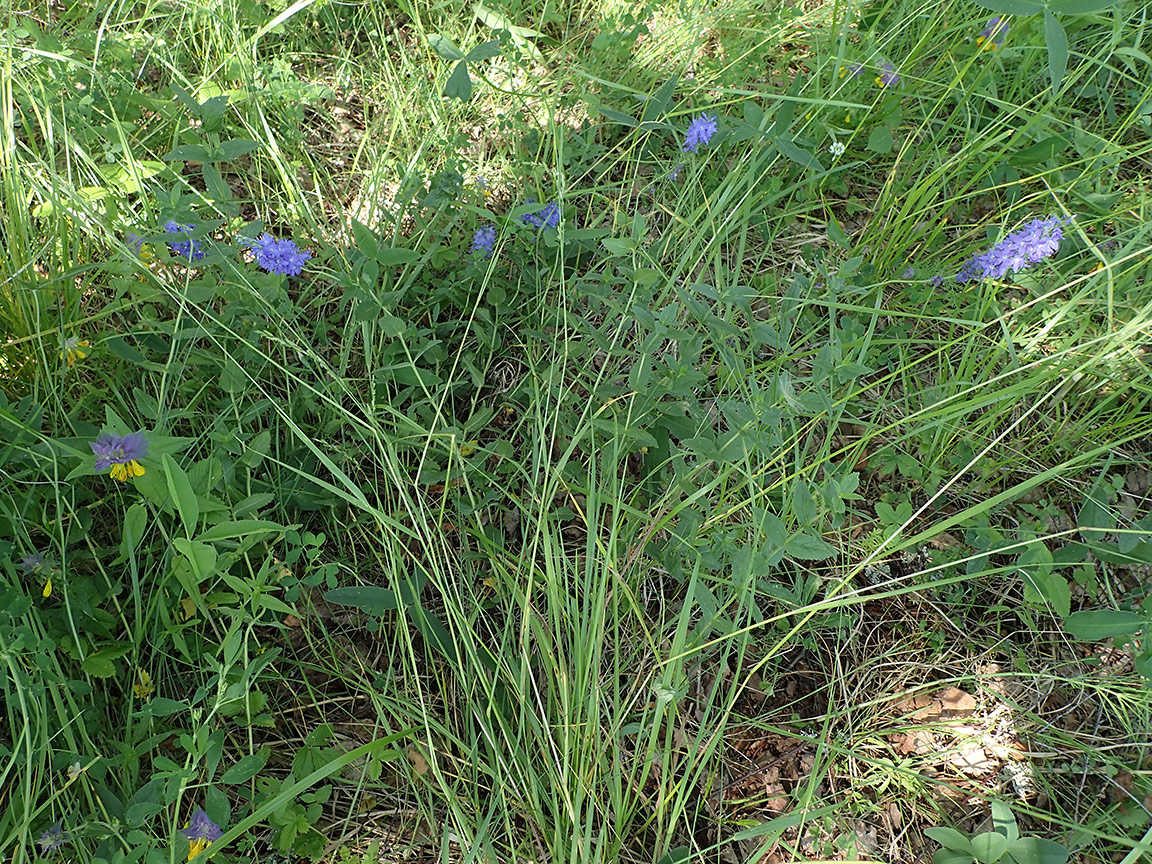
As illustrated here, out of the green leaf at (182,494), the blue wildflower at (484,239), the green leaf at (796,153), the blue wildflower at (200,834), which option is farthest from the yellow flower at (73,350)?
the green leaf at (796,153)

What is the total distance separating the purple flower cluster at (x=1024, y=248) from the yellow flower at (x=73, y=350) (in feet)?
6.95

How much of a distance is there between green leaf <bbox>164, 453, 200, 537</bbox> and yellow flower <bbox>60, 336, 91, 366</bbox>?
563 mm

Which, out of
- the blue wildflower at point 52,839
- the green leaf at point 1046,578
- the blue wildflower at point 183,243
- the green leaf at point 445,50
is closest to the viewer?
the blue wildflower at point 52,839

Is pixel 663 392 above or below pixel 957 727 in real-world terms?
above

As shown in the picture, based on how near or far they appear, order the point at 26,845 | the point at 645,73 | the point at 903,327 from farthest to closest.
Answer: the point at 645,73
the point at 903,327
the point at 26,845

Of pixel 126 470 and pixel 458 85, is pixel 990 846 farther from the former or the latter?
pixel 458 85

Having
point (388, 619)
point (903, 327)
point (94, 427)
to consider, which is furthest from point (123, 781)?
point (903, 327)

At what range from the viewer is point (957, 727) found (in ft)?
5.28

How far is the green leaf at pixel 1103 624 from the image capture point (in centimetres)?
145

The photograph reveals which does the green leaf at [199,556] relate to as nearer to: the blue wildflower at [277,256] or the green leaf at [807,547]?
the blue wildflower at [277,256]

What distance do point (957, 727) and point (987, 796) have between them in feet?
0.46

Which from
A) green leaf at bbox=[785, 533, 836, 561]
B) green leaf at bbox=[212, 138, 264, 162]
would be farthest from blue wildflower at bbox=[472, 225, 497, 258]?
green leaf at bbox=[785, 533, 836, 561]

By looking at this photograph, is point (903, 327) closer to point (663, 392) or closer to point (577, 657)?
point (663, 392)

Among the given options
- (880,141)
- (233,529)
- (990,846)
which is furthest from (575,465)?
(880,141)
